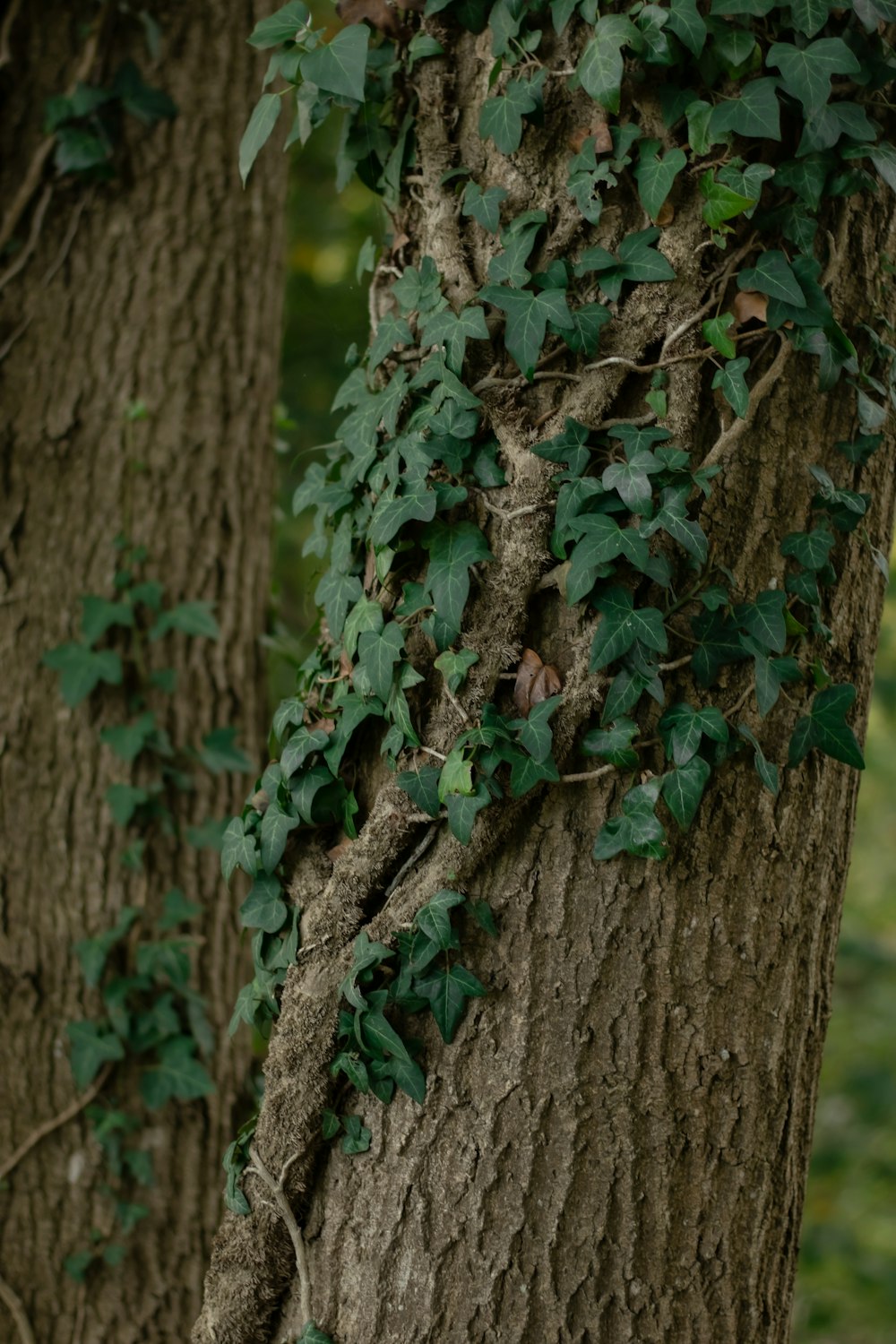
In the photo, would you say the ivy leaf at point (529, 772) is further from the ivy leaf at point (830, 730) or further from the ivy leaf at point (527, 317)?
the ivy leaf at point (527, 317)

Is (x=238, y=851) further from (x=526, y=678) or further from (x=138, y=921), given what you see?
(x=138, y=921)

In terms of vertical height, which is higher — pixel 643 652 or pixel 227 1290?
pixel 643 652

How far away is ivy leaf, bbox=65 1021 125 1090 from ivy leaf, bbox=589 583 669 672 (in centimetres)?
183

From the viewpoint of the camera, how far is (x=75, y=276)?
2785 mm

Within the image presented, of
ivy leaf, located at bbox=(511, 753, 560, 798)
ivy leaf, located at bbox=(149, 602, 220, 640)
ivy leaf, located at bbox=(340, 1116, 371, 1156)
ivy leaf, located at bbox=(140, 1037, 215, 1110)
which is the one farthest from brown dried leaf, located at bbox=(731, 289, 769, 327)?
ivy leaf, located at bbox=(140, 1037, 215, 1110)

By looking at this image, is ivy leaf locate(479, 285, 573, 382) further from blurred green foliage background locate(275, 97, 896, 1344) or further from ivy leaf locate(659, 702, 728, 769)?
blurred green foliage background locate(275, 97, 896, 1344)

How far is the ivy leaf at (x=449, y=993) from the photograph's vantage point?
1384mm

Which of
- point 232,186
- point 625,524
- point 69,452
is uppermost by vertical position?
point 232,186

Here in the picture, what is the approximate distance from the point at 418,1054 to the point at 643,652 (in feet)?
1.93

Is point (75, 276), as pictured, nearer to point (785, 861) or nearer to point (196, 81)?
point (196, 81)

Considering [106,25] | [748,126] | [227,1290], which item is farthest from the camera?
[106,25]

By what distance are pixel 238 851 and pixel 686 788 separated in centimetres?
66

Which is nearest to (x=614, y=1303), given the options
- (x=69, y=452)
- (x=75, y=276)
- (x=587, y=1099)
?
(x=587, y=1099)

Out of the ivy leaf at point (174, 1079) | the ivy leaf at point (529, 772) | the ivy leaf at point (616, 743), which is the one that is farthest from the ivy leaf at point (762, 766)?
the ivy leaf at point (174, 1079)
